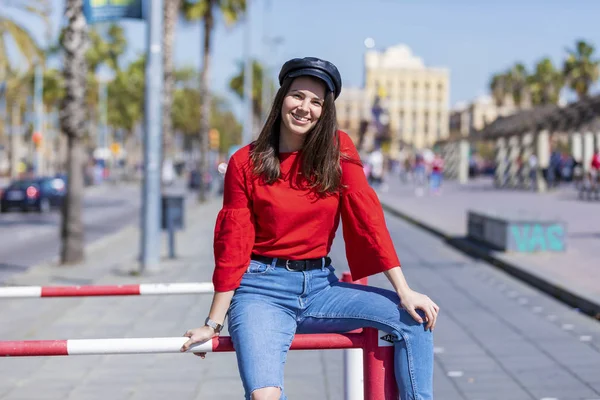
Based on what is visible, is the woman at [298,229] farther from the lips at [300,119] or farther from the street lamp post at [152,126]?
the street lamp post at [152,126]

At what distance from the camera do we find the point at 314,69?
3.31 metres

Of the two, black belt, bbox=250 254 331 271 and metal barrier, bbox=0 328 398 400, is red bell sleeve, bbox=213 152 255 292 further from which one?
metal barrier, bbox=0 328 398 400

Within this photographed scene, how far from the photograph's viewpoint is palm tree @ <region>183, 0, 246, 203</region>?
34.0 m

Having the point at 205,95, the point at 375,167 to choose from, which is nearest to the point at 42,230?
the point at 205,95

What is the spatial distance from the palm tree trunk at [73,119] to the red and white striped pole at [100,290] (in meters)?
9.50

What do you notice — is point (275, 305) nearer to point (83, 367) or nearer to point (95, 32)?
point (83, 367)

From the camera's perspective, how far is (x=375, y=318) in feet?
10.1

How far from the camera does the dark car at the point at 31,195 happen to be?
104ft

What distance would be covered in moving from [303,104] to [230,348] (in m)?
0.90

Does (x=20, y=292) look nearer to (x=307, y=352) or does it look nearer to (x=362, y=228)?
(x=362, y=228)

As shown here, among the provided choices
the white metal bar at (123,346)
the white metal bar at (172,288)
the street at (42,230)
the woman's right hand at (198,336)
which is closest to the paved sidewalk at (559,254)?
the white metal bar at (172,288)

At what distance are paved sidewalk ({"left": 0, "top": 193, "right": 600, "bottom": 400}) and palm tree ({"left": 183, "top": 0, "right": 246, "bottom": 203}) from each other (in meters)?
22.6

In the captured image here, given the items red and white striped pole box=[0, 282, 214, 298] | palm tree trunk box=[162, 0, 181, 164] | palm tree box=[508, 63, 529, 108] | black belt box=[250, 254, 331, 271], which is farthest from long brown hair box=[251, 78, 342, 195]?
palm tree box=[508, 63, 529, 108]

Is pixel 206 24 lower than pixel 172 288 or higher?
higher
